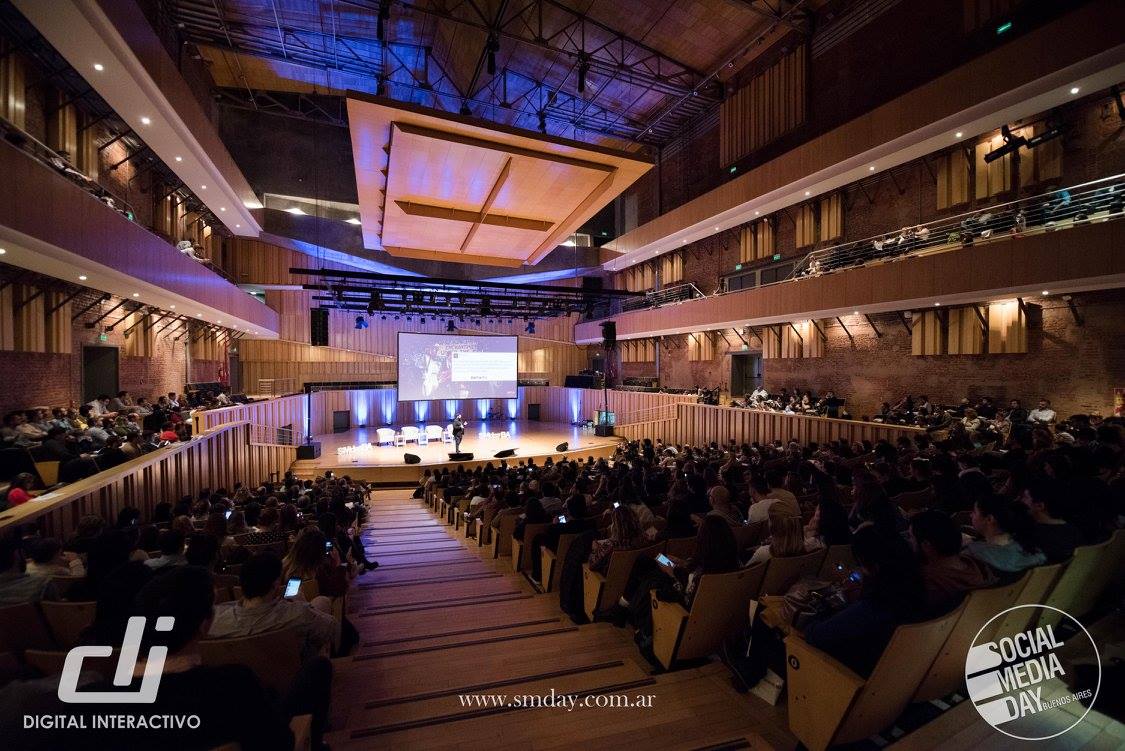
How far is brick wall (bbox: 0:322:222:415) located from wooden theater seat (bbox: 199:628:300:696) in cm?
851

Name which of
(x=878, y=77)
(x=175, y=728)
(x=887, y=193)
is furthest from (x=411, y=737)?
(x=878, y=77)

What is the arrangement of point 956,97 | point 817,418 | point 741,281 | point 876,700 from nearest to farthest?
point 876,700 → point 956,97 → point 817,418 → point 741,281

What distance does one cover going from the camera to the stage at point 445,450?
12578 mm

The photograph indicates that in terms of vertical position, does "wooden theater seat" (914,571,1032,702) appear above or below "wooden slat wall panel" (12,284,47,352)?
below

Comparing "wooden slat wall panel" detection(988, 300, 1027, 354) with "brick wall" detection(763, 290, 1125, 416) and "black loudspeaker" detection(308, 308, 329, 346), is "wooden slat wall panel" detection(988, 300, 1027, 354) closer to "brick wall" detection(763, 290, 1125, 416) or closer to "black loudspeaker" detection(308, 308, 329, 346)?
"brick wall" detection(763, 290, 1125, 416)

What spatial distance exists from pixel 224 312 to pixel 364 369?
29.3 ft

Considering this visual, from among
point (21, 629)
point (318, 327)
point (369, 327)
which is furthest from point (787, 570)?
point (369, 327)

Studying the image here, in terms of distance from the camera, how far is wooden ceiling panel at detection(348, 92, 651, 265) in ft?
21.2

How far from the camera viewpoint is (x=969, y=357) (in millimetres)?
9906

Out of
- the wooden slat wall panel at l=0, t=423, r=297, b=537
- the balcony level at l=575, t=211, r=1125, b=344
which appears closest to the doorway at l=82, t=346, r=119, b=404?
the wooden slat wall panel at l=0, t=423, r=297, b=537

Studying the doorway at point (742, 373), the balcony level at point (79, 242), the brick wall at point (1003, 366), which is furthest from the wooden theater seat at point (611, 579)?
the doorway at point (742, 373)

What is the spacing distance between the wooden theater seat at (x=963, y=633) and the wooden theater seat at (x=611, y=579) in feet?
5.22

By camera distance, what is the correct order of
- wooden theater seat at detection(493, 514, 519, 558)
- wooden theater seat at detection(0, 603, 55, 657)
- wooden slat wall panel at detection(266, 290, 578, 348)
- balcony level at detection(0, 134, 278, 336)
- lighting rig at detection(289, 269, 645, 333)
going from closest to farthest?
wooden theater seat at detection(0, 603, 55, 657)
balcony level at detection(0, 134, 278, 336)
wooden theater seat at detection(493, 514, 519, 558)
lighting rig at detection(289, 269, 645, 333)
wooden slat wall panel at detection(266, 290, 578, 348)

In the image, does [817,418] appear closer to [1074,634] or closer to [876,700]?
[1074,634]
